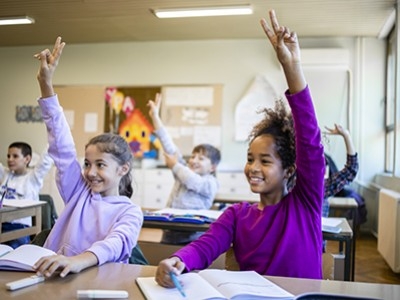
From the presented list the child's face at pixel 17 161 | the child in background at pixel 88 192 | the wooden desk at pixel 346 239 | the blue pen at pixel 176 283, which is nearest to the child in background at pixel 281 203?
the blue pen at pixel 176 283

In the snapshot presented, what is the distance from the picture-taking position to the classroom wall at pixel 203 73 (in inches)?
236

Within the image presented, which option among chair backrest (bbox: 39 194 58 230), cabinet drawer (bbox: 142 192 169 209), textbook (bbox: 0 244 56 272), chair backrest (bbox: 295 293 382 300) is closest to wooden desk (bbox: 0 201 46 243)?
chair backrest (bbox: 39 194 58 230)

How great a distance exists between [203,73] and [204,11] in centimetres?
144

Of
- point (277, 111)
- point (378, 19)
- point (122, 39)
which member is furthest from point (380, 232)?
point (122, 39)

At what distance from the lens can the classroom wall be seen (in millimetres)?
6000

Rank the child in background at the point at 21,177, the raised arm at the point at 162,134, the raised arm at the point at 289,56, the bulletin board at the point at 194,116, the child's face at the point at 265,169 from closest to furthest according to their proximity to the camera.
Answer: the raised arm at the point at 289,56, the child's face at the point at 265,169, the raised arm at the point at 162,134, the child in background at the point at 21,177, the bulletin board at the point at 194,116

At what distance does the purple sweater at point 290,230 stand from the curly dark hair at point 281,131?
0.38 ft

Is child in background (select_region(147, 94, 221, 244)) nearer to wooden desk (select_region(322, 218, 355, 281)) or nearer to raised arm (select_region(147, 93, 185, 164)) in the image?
raised arm (select_region(147, 93, 185, 164))

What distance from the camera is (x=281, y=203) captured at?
1329 millimetres

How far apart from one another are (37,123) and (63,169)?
19.5 ft

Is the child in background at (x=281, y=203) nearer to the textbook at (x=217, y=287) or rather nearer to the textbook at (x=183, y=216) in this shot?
the textbook at (x=217, y=287)

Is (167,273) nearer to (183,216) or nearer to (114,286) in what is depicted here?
(114,286)

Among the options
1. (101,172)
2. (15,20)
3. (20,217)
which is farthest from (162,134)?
(15,20)

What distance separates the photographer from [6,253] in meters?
1.18
